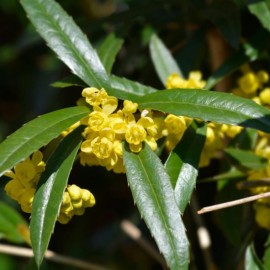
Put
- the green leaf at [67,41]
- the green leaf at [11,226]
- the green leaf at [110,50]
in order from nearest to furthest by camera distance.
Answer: the green leaf at [67,41] < the green leaf at [110,50] < the green leaf at [11,226]

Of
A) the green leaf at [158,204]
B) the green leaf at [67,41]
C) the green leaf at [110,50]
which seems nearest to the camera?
the green leaf at [158,204]

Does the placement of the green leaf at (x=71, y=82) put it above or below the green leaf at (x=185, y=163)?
above

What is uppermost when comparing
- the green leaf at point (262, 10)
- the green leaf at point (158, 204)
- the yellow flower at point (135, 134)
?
the yellow flower at point (135, 134)

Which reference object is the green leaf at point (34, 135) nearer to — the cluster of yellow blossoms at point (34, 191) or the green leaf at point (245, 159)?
the cluster of yellow blossoms at point (34, 191)

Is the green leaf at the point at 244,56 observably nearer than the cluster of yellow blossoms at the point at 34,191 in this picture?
No

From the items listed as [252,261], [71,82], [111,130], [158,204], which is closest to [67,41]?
[71,82]

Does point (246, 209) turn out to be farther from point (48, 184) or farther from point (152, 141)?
point (48, 184)

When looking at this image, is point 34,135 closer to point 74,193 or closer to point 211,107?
point 74,193

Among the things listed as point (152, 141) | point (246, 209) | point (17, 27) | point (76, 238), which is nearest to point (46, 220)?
point (152, 141)

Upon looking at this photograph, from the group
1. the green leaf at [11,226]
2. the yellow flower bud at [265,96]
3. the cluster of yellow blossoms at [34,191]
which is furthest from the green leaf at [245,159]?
the green leaf at [11,226]
